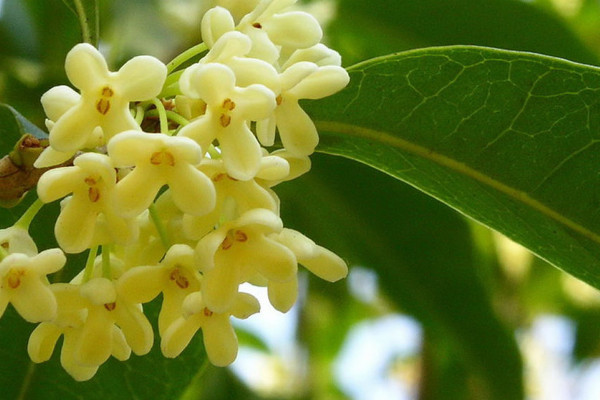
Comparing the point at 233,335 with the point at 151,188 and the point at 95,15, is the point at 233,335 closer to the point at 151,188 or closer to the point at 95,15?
the point at 151,188

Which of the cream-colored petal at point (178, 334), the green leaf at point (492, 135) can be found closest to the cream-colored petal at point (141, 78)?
the cream-colored petal at point (178, 334)

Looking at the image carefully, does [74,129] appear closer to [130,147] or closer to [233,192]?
[130,147]

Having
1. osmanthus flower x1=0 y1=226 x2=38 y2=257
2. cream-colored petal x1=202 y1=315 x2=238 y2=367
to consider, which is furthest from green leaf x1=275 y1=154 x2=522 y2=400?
osmanthus flower x1=0 y1=226 x2=38 y2=257

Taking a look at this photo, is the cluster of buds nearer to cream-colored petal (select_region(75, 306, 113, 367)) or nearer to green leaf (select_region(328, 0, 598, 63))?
cream-colored petal (select_region(75, 306, 113, 367))

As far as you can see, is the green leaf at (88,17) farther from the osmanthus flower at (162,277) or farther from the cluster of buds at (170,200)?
Answer: the osmanthus flower at (162,277)

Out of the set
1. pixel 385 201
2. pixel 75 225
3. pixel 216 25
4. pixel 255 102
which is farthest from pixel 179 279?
pixel 385 201

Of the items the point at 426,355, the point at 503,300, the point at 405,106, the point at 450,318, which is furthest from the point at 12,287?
the point at 503,300
